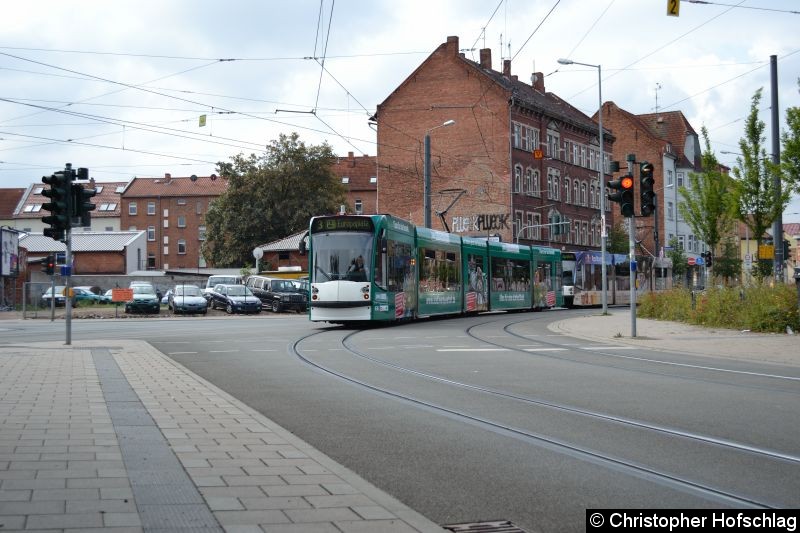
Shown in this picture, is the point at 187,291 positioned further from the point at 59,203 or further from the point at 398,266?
the point at 59,203

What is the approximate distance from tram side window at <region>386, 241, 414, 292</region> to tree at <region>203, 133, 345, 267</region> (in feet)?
168

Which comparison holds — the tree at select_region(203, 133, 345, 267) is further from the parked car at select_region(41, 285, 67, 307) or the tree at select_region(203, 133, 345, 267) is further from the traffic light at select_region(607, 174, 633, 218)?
the traffic light at select_region(607, 174, 633, 218)

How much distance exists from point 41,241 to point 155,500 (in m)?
80.6

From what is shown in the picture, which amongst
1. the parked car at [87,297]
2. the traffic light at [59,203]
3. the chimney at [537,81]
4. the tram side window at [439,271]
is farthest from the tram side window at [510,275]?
the chimney at [537,81]

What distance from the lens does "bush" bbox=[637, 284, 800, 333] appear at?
77.8 ft

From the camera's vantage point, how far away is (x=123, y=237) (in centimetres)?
8375

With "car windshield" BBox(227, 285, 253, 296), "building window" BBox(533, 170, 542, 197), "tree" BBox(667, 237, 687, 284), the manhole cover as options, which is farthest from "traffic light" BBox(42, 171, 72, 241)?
"tree" BBox(667, 237, 687, 284)

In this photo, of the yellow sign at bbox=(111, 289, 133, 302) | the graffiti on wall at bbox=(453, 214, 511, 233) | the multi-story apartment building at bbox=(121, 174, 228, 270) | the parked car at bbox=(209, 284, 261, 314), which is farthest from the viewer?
the multi-story apartment building at bbox=(121, 174, 228, 270)

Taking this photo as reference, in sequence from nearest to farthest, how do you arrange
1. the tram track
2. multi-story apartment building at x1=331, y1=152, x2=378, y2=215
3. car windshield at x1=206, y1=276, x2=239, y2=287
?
the tram track, car windshield at x1=206, y1=276, x2=239, y2=287, multi-story apartment building at x1=331, y1=152, x2=378, y2=215

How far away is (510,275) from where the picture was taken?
40.8 metres

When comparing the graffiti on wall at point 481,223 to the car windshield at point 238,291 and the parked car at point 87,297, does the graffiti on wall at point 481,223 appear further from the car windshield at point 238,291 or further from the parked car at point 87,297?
the parked car at point 87,297

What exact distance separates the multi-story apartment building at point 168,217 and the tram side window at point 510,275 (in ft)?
242

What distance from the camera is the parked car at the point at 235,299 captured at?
46.1 m

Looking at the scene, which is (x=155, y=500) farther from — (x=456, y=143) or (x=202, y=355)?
(x=456, y=143)
